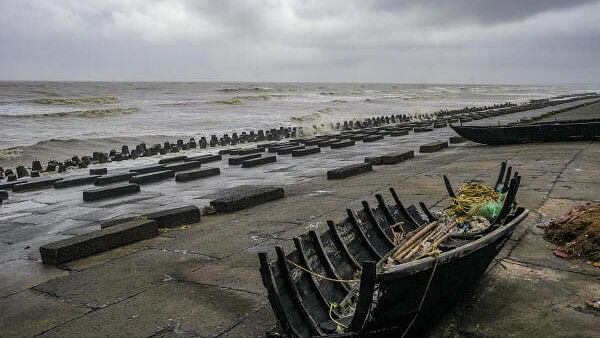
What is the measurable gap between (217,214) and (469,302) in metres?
5.52

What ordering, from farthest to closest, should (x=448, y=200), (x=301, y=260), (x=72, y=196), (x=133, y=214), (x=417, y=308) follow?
(x=72, y=196) → (x=133, y=214) → (x=448, y=200) → (x=301, y=260) → (x=417, y=308)

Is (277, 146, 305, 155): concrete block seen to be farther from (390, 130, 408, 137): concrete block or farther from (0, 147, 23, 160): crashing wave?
(0, 147, 23, 160): crashing wave

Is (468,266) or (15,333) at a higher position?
(468,266)

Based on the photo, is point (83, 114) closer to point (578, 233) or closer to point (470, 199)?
point (470, 199)

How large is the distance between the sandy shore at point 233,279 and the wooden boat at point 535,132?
20.1 feet

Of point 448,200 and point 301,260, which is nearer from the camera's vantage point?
point 301,260

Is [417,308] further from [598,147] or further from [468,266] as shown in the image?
[598,147]

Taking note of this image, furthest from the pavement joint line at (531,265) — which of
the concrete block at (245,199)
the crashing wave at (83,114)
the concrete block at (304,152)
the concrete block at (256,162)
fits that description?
the crashing wave at (83,114)

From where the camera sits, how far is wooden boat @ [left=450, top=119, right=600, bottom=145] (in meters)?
15.3

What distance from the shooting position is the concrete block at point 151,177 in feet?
43.5

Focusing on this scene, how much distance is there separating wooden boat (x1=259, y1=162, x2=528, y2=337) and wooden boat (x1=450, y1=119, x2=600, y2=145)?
12554 millimetres

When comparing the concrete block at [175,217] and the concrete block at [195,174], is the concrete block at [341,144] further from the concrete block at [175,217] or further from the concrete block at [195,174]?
the concrete block at [175,217]

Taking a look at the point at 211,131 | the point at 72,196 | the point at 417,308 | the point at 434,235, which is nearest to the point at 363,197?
the point at 434,235

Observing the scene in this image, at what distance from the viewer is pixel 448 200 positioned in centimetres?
804
